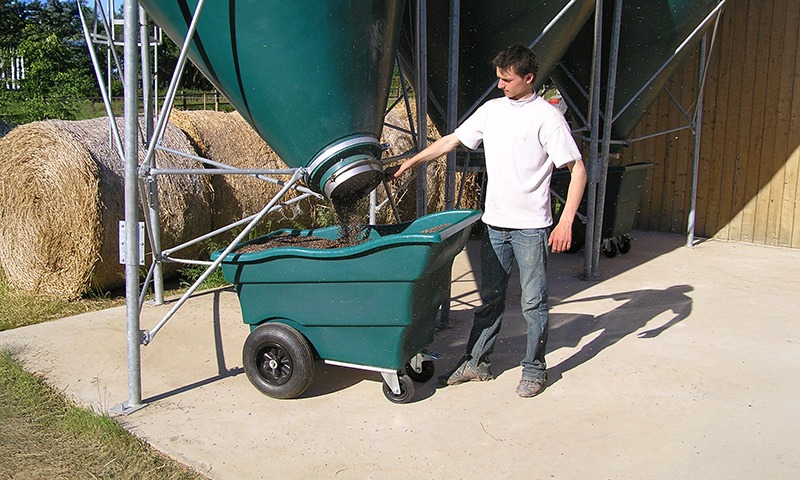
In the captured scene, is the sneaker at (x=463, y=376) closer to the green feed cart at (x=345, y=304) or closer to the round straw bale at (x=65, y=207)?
the green feed cart at (x=345, y=304)

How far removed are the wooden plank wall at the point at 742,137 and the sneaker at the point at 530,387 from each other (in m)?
4.91

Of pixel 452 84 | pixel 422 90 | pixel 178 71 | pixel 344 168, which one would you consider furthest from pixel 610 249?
pixel 178 71

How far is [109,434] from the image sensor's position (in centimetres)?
347

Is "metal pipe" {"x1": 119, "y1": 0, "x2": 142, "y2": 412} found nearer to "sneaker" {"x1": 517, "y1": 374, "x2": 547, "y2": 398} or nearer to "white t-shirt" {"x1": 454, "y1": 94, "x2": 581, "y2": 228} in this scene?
"white t-shirt" {"x1": 454, "y1": 94, "x2": 581, "y2": 228}

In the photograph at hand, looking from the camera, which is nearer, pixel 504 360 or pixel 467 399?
pixel 467 399

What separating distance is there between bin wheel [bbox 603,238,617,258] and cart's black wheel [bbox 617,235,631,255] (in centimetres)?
19

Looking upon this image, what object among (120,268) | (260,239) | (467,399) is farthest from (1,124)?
(467,399)

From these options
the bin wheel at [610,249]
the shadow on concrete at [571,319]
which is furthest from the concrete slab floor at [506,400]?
the bin wheel at [610,249]

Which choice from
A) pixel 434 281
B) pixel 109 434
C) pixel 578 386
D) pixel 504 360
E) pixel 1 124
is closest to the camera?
pixel 109 434

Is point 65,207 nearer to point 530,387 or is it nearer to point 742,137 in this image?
point 530,387

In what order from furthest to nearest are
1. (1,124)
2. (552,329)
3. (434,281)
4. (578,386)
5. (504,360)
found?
(1,124) < (552,329) < (504,360) < (578,386) < (434,281)

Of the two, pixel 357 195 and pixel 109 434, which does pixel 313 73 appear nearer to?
pixel 357 195

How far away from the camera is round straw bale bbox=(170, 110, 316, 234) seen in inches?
259

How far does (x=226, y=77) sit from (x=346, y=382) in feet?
5.68
